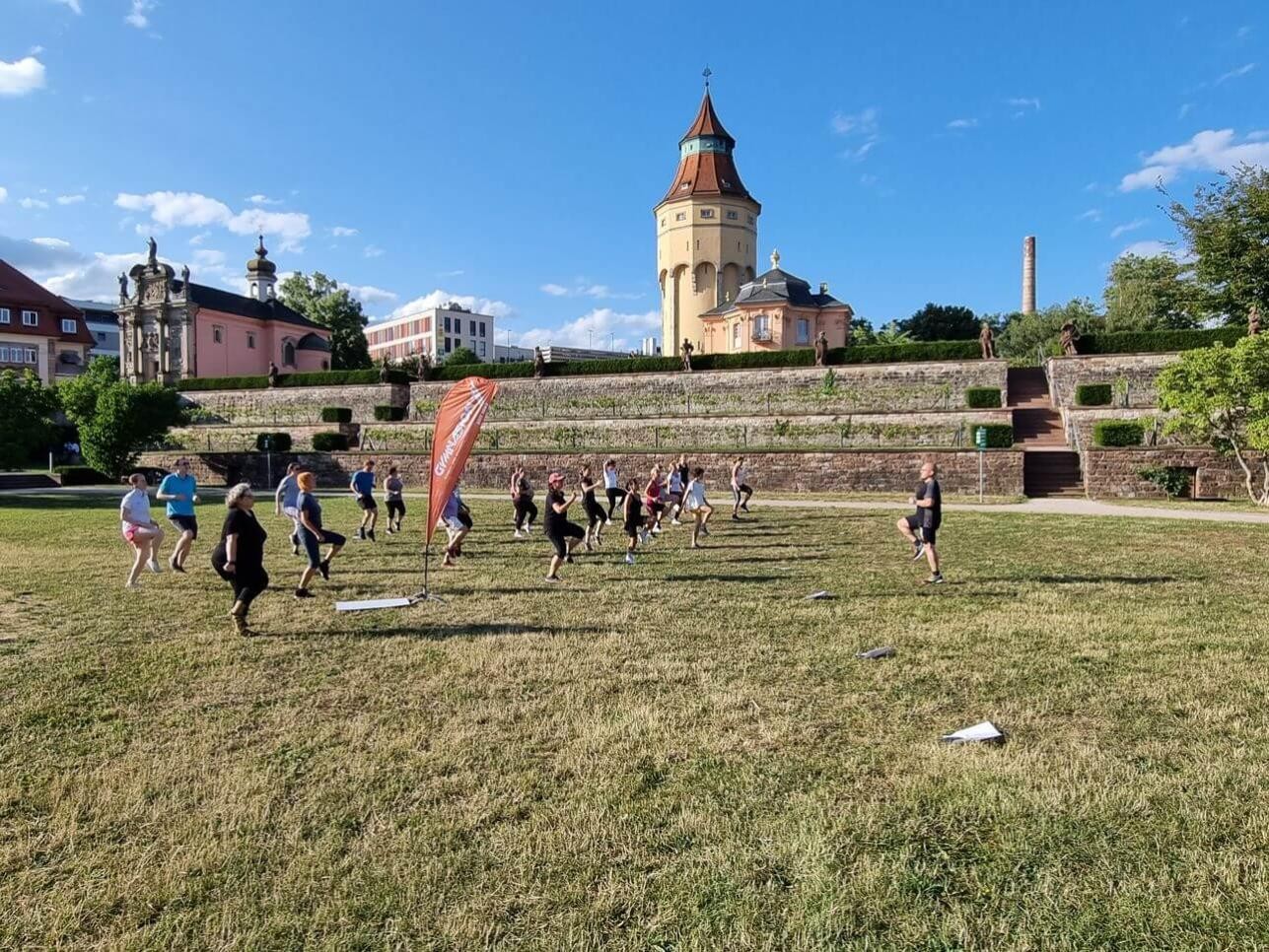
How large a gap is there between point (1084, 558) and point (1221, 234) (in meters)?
35.0

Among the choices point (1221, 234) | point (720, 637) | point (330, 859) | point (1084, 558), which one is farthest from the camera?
point (1221, 234)

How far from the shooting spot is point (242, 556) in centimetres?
782

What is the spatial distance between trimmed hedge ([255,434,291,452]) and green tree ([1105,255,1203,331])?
152 ft

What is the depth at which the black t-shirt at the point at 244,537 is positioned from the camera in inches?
308

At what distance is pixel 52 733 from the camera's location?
520 centimetres

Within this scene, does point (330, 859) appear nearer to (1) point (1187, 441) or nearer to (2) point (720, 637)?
(2) point (720, 637)

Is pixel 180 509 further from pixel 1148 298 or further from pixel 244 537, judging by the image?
pixel 1148 298

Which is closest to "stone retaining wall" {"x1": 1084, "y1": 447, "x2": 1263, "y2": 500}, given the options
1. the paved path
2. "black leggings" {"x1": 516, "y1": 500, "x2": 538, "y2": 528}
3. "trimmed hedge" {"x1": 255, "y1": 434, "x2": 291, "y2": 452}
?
the paved path

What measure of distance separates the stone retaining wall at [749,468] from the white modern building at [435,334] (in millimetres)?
82772

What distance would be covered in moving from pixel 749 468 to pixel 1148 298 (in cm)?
3853

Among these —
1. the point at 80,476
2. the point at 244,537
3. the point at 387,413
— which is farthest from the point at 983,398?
the point at 80,476

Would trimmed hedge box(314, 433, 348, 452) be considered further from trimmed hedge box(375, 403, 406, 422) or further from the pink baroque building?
the pink baroque building

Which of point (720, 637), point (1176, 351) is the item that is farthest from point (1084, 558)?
point (1176, 351)

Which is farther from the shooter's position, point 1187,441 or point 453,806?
point 1187,441
